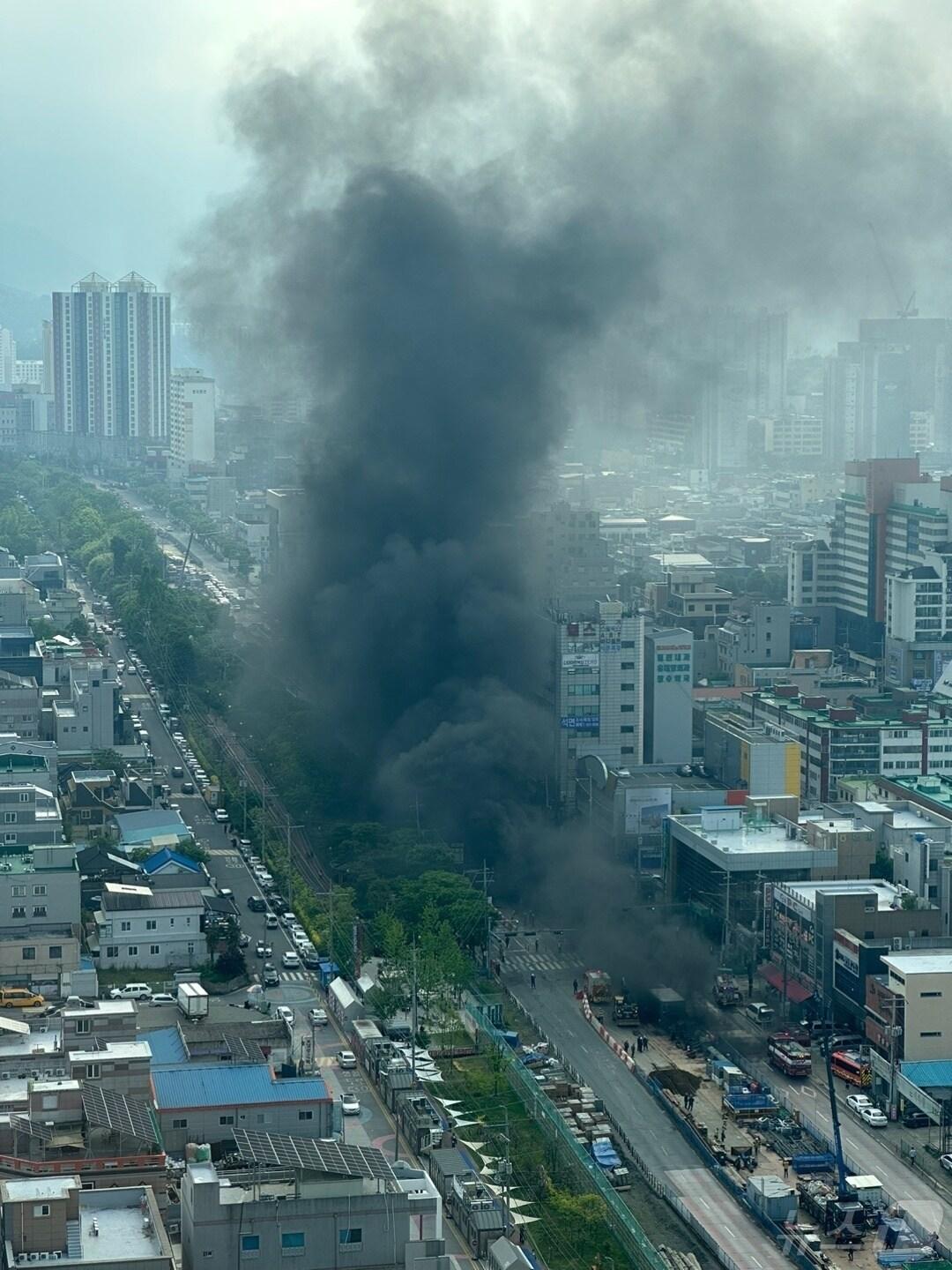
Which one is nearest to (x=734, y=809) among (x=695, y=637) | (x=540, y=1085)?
(x=540, y=1085)

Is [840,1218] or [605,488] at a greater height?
[605,488]

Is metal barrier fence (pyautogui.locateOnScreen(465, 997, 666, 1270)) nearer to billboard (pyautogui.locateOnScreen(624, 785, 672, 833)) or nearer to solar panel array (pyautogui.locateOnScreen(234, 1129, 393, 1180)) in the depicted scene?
solar panel array (pyautogui.locateOnScreen(234, 1129, 393, 1180))

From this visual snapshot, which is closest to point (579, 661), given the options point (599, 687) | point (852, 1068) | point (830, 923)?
point (599, 687)

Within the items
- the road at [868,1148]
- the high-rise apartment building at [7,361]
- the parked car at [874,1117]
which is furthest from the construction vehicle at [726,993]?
the high-rise apartment building at [7,361]

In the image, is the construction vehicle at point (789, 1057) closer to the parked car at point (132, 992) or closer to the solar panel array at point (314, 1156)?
the parked car at point (132, 992)

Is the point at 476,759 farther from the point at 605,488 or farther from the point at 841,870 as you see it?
the point at 605,488
